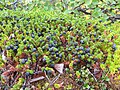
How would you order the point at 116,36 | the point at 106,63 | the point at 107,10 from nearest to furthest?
the point at 106,63
the point at 116,36
the point at 107,10

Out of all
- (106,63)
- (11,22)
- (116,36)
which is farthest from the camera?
(11,22)

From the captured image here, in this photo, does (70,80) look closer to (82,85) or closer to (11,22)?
(82,85)

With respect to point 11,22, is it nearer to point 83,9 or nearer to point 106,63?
point 106,63

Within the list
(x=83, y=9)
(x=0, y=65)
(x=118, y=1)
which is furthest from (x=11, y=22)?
(x=118, y=1)

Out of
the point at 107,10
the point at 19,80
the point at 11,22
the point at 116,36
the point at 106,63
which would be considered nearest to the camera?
the point at 19,80

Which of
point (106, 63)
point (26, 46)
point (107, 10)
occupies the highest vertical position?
point (26, 46)

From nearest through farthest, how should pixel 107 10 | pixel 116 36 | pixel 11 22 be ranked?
pixel 116 36 → pixel 11 22 → pixel 107 10

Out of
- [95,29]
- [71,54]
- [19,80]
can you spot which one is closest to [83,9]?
[95,29]

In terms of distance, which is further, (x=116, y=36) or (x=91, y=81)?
(x=116, y=36)

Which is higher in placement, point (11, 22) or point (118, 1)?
point (11, 22)
